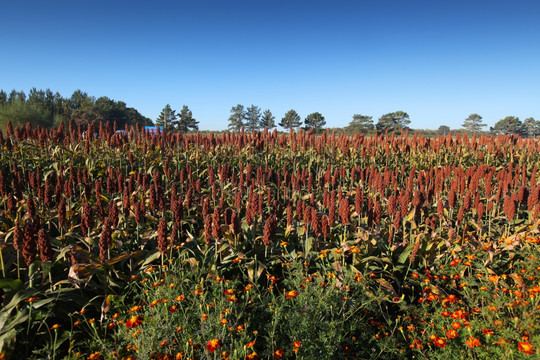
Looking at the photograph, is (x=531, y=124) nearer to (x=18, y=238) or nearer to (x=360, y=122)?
(x=360, y=122)

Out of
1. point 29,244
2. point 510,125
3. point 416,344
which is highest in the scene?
point 510,125

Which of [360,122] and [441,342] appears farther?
[360,122]

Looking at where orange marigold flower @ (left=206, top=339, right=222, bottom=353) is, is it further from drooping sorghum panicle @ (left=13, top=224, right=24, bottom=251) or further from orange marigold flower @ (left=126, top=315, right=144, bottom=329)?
drooping sorghum panicle @ (left=13, top=224, right=24, bottom=251)

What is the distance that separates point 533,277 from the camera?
3289mm

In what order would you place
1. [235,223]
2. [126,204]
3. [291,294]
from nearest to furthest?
[291,294], [235,223], [126,204]

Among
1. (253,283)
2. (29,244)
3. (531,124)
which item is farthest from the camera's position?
(531,124)

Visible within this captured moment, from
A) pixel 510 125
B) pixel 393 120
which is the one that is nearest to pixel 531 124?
pixel 510 125

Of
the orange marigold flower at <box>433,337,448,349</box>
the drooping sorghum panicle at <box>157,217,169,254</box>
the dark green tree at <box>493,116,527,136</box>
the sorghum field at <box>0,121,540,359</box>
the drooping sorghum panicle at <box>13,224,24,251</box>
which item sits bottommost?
the orange marigold flower at <box>433,337,448,349</box>

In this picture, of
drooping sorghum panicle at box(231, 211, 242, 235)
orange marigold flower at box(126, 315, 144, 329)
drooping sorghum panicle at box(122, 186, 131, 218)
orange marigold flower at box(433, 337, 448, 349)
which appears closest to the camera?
orange marigold flower at box(126, 315, 144, 329)

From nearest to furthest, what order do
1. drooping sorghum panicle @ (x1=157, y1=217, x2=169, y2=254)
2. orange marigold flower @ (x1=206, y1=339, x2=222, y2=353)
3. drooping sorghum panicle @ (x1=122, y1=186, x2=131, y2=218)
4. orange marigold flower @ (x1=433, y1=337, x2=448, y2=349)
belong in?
orange marigold flower @ (x1=206, y1=339, x2=222, y2=353)
orange marigold flower @ (x1=433, y1=337, x2=448, y2=349)
drooping sorghum panicle @ (x1=157, y1=217, x2=169, y2=254)
drooping sorghum panicle @ (x1=122, y1=186, x2=131, y2=218)

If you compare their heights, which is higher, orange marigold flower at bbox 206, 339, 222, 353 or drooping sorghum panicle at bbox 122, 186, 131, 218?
drooping sorghum panicle at bbox 122, 186, 131, 218

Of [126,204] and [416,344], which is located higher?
[126,204]

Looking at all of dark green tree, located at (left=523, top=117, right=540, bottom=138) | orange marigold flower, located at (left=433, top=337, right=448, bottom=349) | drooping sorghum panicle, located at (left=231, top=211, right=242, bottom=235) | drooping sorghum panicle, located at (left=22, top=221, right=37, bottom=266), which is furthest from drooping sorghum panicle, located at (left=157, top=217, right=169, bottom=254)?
dark green tree, located at (left=523, top=117, right=540, bottom=138)

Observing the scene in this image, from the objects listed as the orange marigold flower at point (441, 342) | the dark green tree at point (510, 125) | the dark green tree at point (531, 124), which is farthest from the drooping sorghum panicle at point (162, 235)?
the dark green tree at point (531, 124)
